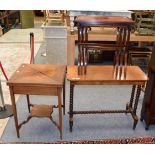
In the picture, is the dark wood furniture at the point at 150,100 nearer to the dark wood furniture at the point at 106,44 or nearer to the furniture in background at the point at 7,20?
the dark wood furniture at the point at 106,44

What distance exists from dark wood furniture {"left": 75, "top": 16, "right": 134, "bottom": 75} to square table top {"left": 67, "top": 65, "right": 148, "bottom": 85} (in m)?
0.07

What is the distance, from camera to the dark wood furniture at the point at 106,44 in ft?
5.66

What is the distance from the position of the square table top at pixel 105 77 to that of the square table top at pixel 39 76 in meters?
0.10

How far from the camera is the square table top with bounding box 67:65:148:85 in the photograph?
184cm

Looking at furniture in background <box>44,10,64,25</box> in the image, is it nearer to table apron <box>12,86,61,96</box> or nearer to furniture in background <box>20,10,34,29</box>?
table apron <box>12,86,61,96</box>

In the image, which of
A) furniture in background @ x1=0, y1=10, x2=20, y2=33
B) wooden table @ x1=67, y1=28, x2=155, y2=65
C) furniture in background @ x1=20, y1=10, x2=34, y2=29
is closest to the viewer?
wooden table @ x1=67, y1=28, x2=155, y2=65

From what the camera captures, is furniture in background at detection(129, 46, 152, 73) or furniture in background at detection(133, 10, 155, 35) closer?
furniture in background at detection(133, 10, 155, 35)

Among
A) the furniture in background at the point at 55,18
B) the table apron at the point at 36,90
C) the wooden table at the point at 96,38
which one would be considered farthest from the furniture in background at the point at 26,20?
the table apron at the point at 36,90

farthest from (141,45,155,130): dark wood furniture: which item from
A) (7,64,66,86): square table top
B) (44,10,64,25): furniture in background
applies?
(44,10,64,25): furniture in background

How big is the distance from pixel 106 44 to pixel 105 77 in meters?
0.31

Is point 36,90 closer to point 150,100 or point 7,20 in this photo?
point 150,100

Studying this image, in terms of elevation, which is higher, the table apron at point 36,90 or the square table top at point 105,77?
the square table top at point 105,77

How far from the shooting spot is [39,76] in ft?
6.08

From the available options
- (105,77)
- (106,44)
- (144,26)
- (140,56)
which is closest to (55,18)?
(144,26)
